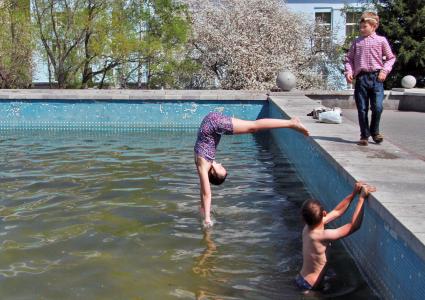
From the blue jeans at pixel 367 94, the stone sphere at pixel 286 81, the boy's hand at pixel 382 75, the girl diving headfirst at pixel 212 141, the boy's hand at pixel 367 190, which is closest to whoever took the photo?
the boy's hand at pixel 367 190

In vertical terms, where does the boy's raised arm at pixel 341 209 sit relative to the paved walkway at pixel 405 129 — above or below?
below

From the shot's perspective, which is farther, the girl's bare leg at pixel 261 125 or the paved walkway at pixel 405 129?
the paved walkway at pixel 405 129

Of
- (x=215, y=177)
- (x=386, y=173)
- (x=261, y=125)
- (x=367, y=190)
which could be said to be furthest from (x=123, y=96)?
(x=367, y=190)

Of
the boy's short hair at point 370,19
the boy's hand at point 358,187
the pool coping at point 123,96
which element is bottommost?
the boy's hand at point 358,187

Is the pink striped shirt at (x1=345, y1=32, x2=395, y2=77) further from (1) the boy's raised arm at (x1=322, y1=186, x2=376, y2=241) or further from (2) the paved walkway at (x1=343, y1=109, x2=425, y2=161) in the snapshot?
(1) the boy's raised arm at (x1=322, y1=186, x2=376, y2=241)

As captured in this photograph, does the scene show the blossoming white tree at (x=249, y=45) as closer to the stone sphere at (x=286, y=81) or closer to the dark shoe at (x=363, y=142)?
the stone sphere at (x=286, y=81)

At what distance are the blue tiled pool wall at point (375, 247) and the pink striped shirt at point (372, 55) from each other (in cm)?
118

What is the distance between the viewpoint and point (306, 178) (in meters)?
9.13

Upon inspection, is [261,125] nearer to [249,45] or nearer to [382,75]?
[382,75]

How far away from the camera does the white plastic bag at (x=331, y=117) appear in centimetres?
993

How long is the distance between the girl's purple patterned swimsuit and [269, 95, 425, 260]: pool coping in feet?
4.09

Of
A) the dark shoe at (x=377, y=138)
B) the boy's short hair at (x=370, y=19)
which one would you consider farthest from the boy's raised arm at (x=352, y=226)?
the boy's short hair at (x=370, y=19)

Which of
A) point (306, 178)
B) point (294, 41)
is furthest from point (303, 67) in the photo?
point (306, 178)

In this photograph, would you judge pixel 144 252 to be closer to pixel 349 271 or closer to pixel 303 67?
pixel 349 271
